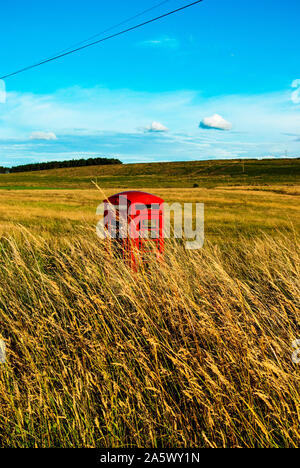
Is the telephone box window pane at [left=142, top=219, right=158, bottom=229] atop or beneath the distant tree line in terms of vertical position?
beneath

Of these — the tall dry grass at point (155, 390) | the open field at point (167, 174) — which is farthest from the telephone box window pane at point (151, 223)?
the open field at point (167, 174)

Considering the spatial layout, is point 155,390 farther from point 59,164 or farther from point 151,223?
point 59,164

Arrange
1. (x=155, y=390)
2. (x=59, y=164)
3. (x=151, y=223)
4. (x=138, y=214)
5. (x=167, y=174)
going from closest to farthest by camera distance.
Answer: (x=155, y=390), (x=138, y=214), (x=151, y=223), (x=167, y=174), (x=59, y=164)

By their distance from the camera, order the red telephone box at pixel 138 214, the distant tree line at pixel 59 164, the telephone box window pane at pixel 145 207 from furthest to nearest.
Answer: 1. the distant tree line at pixel 59 164
2. the telephone box window pane at pixel 145 207
3. the red telephone box at pixel 138 214


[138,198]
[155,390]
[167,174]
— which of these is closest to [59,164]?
[167,174]

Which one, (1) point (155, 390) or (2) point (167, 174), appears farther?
(2) point (167, 174)

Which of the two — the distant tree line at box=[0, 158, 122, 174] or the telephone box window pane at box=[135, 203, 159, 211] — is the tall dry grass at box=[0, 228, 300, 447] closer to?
the telephone box window pane at box=[135, 203, 159, 211]

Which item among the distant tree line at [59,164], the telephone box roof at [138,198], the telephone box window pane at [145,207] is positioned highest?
the distant tree line at [59,164]

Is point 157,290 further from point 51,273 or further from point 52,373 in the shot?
point 51,273

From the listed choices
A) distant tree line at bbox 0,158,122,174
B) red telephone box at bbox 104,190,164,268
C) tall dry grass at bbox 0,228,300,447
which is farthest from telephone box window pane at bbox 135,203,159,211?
A: distant tree line at bbox 0,158,122,174

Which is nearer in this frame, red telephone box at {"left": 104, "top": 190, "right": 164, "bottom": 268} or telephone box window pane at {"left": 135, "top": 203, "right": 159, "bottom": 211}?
red telephone box at {"left": 104, "top": 190, "right": 164, "bottom": 268}

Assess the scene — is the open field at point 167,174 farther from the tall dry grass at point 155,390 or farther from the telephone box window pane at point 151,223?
the tall dry grass at point 155,390

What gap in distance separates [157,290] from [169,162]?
389ft

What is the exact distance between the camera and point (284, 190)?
47000mm
